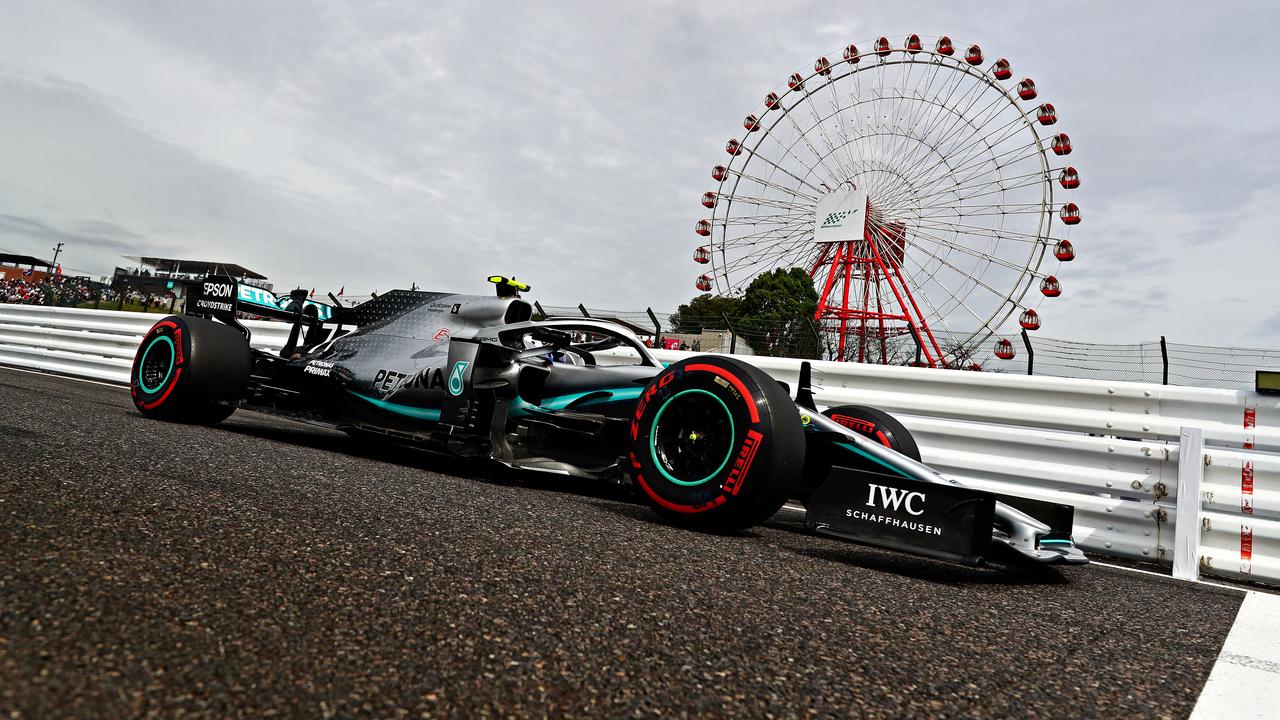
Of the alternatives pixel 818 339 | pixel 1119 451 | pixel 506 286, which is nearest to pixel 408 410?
pixel 506 286

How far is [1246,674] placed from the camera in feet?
6.37

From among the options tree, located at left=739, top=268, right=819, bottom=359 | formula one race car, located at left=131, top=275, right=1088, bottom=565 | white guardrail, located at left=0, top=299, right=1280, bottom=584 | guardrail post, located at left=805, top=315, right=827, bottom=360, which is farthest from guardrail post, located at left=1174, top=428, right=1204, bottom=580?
tree, located at left=739, top=268, right=819, bottom=359

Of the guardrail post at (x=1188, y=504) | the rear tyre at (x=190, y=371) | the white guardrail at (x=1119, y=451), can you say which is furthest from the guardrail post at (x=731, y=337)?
the guardrail post at (x=1188, y=504)

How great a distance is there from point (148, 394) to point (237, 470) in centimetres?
277

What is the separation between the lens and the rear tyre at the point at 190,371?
5.29m

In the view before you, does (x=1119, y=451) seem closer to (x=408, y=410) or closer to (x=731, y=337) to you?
(x=408, y=410)

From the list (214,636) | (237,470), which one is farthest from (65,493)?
(214,636)

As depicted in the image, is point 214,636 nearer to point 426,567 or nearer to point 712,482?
point 426,567

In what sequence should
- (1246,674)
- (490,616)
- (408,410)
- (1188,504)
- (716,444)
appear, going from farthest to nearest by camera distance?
(408,410) < (1188,504) < (716,444) < (1246,674) < (490,616)

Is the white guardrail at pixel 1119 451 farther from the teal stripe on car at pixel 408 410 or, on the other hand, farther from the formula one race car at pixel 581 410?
the teal stripe on car at pixel 408 410

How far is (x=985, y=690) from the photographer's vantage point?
160 centimetres

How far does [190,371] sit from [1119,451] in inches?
225

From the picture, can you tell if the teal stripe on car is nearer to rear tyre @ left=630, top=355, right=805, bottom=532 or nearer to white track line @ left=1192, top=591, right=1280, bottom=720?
rear tyre @ left=630, top=355, right=805, bottom=532

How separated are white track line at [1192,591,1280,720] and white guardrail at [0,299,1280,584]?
1.22m
